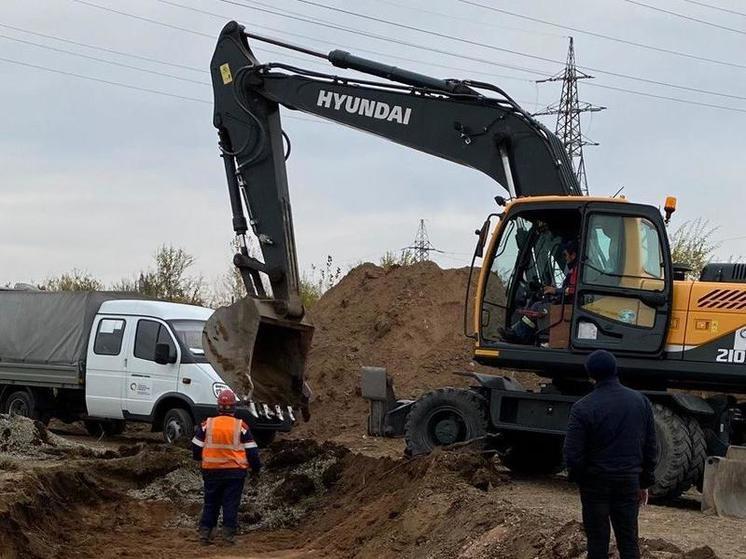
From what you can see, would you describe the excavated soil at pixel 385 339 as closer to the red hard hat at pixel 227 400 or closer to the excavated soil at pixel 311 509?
the excavated soil at pixel 311 509

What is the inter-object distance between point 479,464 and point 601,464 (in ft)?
16.2

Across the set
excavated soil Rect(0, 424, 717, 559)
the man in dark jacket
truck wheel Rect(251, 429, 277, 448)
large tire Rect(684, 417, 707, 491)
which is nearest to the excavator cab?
large tire Rect(684, 417, 707, 491)

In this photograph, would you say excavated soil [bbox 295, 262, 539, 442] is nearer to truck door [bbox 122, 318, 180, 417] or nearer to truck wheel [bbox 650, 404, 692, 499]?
truck door [bbox 122, 318, 180, 417]

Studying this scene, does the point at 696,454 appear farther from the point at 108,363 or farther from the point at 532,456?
the point at 108,363

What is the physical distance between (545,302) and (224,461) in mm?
3831

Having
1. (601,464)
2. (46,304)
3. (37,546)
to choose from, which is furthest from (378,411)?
(46,304)

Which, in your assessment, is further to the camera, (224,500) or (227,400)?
(224,500)

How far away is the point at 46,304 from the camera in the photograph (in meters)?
20.4

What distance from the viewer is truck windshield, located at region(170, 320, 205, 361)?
17516mm

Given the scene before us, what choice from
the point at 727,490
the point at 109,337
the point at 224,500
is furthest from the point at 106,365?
the point at 727,490

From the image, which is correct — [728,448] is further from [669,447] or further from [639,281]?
[639,281]

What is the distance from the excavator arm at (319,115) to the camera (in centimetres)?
1291

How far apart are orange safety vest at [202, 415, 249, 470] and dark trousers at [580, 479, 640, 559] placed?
16.2ft

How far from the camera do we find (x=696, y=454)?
1201 cm
